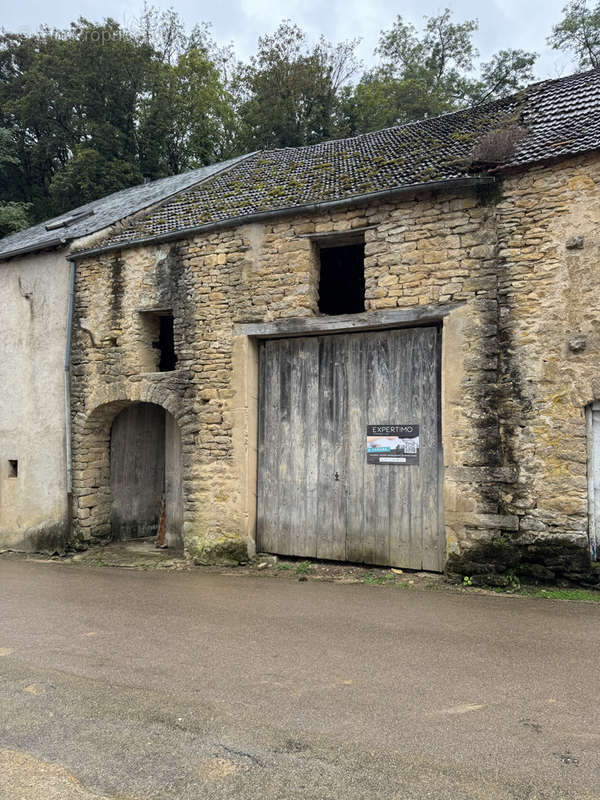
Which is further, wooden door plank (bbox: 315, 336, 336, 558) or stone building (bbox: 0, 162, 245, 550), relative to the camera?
stone building (bbox: 0, 162, 245, 550)

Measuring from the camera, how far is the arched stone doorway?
9.77 m

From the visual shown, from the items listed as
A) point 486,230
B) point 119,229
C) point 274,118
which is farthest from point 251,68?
point 486,230

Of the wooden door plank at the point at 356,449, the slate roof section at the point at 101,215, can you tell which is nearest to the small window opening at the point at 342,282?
the wooden door plank at the point at 356,449

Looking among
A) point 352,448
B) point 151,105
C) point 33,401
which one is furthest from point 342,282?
point 151,105

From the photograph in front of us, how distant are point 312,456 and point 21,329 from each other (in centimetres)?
599

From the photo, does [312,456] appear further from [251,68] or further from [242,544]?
[251,68]

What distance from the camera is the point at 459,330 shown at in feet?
22.5

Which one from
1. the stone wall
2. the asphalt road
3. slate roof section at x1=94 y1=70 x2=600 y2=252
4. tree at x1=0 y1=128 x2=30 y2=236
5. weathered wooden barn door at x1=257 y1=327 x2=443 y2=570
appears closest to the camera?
the asphalt road

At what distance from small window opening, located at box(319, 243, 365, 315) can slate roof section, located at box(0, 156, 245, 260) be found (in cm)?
321

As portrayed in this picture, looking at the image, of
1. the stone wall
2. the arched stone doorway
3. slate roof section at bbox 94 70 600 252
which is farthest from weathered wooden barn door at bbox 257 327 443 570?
Result: the arched stone doorway

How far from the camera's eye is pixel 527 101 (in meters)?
8.70

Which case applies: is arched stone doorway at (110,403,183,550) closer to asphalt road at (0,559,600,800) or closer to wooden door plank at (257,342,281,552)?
wooden door plank at (257,342,281,552)

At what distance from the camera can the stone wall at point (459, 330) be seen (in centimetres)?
638

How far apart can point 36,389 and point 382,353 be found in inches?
240
